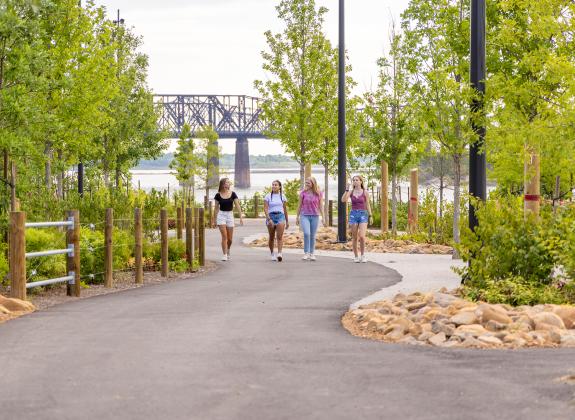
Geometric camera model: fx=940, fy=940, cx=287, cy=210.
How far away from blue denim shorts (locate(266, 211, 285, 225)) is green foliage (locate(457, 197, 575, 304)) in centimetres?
731

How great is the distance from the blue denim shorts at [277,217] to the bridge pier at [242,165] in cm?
9724

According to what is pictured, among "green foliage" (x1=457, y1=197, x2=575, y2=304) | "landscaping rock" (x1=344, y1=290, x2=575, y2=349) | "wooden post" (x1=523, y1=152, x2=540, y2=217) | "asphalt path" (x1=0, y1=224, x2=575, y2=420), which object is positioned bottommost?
"asphalt path" (x1=0, y1=224, x2=575, y2=420)

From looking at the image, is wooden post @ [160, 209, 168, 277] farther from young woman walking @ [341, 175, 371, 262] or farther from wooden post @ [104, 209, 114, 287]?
young woman walking @ [341, 175, 371, 262]

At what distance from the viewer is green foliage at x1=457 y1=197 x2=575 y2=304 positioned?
10703mm

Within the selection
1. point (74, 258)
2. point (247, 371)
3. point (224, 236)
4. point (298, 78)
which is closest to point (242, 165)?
point (298, 78)

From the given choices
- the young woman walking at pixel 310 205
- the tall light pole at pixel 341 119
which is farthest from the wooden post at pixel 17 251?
the tall light pole at pixel 341 119

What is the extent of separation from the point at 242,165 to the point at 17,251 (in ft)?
350

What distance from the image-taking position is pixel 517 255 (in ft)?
37.3

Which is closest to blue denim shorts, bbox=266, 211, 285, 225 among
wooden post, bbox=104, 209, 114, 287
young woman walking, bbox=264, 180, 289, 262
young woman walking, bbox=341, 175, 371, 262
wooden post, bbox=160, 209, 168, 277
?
young woman walking, bbox=264, 180, 289, 262

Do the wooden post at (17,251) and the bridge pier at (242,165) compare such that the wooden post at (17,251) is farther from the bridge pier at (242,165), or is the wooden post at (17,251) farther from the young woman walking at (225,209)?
the bridge pier at (242,165)

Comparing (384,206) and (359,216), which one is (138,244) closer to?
(359,216)

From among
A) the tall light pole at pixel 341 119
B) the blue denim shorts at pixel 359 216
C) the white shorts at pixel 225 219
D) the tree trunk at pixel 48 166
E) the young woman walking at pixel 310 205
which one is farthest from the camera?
the tall light pole at pixel 341 119

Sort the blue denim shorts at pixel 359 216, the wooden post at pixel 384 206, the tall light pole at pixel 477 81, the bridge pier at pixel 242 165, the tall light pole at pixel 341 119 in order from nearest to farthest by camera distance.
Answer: the tall light pole at pixel 477 81 < the blue denim shorts at pixel 359 216 < the tall light pole at pixel 341 119 < the wooden post at pixel 384 206 < the bridge pier at pixel 242 165

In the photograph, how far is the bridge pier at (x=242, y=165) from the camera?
117 metres
